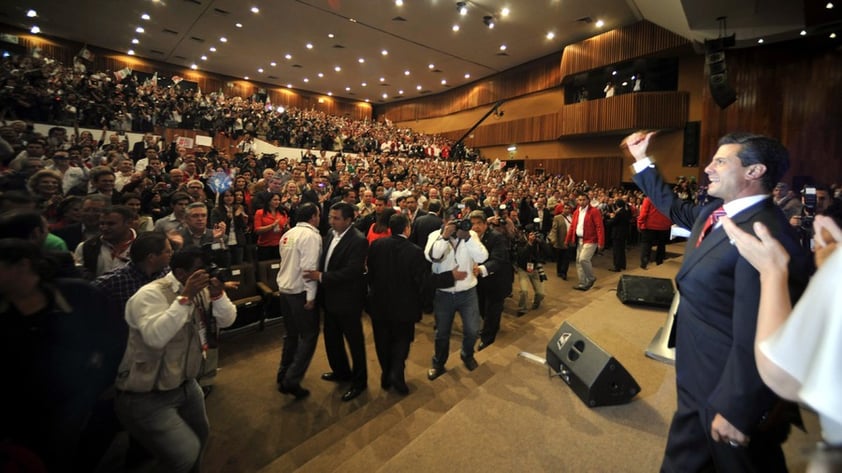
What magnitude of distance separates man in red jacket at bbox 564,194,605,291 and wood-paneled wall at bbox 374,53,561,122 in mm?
11590

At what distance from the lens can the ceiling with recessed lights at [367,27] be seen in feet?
32.0

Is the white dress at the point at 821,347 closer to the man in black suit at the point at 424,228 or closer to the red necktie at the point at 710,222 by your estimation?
the red necktie at the point at 710,222

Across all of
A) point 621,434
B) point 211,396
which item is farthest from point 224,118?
point 621,434

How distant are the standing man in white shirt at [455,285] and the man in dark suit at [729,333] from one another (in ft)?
6.67

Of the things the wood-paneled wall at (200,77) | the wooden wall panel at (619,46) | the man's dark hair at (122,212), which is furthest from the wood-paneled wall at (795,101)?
the wood-paneled wall at (200,77)

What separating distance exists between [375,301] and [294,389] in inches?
40.2

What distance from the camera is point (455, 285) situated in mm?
3449

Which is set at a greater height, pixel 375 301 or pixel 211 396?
pixel 375 301

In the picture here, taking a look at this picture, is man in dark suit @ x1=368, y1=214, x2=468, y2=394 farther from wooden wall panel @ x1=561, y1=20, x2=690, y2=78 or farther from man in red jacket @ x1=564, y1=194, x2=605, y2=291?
wooden wall panel @ x1=561, y1=20, x2=690, y2=78

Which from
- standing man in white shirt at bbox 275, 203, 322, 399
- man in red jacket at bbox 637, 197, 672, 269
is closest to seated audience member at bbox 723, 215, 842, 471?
standing man in white shirt at bbox 275, 203, 322, 399

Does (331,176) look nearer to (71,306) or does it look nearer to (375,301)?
(375,301)

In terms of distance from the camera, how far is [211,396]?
3227mm

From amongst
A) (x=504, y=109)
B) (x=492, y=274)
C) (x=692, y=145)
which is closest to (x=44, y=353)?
(x=492, y=274)

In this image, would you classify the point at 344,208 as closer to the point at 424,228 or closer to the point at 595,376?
the point at 424,228
